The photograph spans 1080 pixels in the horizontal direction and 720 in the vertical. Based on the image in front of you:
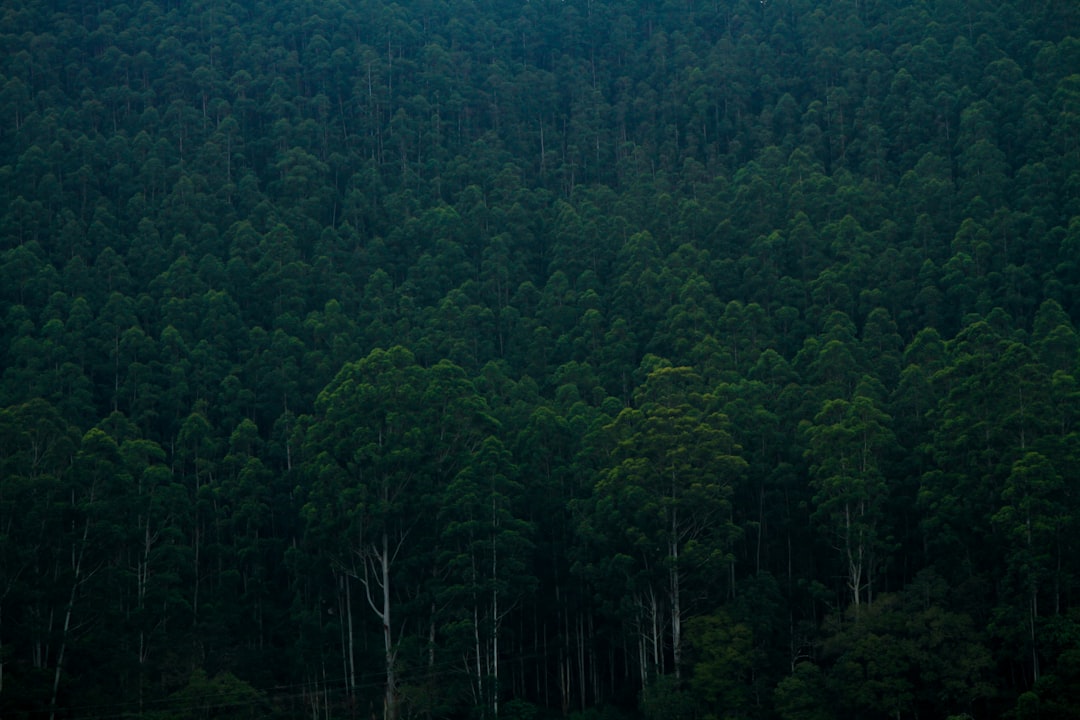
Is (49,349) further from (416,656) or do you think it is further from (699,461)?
(699,461)

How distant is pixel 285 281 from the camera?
194ft

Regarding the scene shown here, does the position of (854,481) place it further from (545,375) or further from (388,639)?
(545,375)

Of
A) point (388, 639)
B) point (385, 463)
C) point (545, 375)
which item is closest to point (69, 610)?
point (388, 639)

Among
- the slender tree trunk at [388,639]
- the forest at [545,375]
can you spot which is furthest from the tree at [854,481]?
the slender tree trunk at [388,639]

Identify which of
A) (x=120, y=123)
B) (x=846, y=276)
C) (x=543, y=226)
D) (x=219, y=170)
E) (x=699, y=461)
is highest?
(x=120, y=123)

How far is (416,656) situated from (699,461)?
11185 millimetres

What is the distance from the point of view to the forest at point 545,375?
3809 centimetres

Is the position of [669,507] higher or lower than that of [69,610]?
higher

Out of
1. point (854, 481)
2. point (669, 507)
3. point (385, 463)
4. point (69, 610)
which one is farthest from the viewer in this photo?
point (385, 463)

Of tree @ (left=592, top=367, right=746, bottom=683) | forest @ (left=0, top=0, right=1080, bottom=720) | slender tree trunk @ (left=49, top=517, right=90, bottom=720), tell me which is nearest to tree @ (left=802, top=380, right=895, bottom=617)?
forest @ (left=0, top=0, right=1080, bottom=720)

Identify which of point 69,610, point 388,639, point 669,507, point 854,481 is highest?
point 854,481

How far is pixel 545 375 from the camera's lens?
5472 cm

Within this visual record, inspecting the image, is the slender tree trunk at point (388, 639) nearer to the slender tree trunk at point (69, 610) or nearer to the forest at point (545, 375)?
the forest at point (545, 375)

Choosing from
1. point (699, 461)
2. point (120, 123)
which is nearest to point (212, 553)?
point (699, 461)
